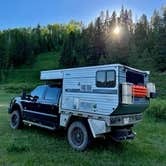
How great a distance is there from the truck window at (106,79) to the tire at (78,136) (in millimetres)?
1328

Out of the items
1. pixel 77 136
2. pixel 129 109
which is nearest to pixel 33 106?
pixel 77 136

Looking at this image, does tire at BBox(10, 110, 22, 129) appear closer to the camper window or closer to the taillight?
the camper window

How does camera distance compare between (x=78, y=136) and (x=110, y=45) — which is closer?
(x=78, y=136)

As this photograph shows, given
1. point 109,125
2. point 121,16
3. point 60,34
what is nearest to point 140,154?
point 109,125

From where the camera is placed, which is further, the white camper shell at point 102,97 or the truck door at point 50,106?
the truck door at point 50,106

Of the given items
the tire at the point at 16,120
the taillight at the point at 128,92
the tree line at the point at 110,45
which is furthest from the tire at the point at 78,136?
the tree line at the point at 110,45

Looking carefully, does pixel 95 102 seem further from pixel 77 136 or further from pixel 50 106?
pixel 50 106

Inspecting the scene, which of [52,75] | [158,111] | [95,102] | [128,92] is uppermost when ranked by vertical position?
[52,75]

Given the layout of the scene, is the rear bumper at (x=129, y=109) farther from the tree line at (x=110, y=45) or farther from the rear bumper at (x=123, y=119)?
the tree line at (x=110, y=45)

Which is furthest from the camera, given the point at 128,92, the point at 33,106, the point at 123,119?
the point at 33,106

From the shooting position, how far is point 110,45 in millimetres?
58656

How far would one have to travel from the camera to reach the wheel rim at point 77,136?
762cm

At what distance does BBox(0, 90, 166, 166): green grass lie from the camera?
21.3ft

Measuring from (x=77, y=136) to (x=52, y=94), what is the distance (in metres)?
1.87
